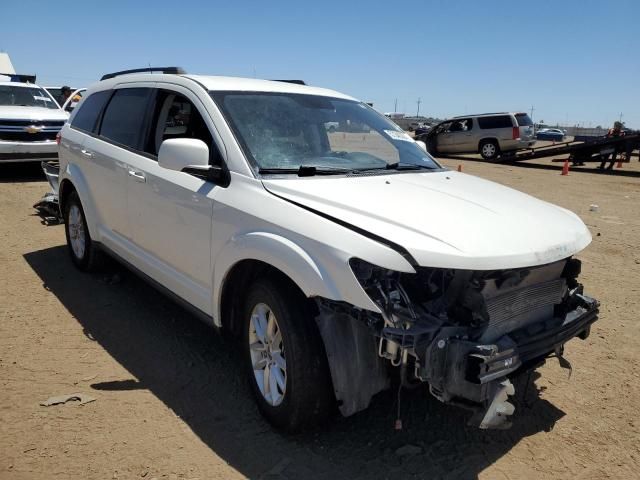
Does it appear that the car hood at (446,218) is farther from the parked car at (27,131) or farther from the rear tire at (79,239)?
the parked car at (27,131)

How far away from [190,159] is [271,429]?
159 cm

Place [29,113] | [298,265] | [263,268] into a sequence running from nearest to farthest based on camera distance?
[298,265]
[263,268]
[29,113]

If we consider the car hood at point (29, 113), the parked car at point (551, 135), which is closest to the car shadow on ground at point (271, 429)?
the car hood at point (29, 113)

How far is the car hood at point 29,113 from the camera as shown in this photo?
34.9ft

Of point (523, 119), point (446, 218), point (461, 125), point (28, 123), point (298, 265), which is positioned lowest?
point (298, 265)

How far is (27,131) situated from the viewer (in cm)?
1067

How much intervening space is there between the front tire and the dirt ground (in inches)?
7.9

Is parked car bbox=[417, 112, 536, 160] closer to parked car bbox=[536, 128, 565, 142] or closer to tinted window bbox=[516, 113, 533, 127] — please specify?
tinted window bbox=[516, 113, 533, 127]

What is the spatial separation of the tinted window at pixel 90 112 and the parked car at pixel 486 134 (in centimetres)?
1884

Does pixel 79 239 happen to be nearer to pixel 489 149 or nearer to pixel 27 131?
pixel 27 131

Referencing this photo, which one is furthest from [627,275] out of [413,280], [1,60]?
[1,60]

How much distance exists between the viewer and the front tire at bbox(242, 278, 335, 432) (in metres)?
2.60

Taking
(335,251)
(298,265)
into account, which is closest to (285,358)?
(298,265)

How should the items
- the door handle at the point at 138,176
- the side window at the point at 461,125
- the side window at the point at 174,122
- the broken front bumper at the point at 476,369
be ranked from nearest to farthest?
the broken front bumper at the point at 476,369
the side window at the point at 174,122
the door handle at the point at 138,176
the side window at the point at 461,125
